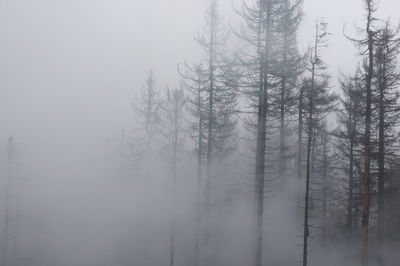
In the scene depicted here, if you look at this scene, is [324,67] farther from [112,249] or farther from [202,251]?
[112,249]

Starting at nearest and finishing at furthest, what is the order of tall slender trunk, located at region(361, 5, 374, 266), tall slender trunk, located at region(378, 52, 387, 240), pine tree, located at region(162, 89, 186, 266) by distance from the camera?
tall slender trunk, located at region(361, 5, 374, 266) < tall slender trunk, located at region(378, 52, 387, 240) < pine tree, located at region(162, 89, 186, 266)

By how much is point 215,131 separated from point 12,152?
75.3 feet

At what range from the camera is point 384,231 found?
62.0 feet

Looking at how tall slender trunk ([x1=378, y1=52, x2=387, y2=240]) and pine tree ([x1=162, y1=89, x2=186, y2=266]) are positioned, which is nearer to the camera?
tall slender trunk ([x1=378, y1=52, x2=387, y2=240])

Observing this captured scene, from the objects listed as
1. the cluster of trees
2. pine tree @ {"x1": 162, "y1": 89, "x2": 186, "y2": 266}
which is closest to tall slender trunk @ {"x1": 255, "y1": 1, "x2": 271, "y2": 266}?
the cluster of trees

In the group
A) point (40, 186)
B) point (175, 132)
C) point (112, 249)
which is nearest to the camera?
point (175, 132)

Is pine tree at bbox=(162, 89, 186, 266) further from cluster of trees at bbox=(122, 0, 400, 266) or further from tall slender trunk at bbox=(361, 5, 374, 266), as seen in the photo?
tall slender trunk at bbox=(361, 5, 374, 266)

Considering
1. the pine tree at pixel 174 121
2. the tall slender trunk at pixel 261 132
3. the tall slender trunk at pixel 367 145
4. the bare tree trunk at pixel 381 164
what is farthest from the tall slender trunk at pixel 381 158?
the pine tree at pixel 174 121

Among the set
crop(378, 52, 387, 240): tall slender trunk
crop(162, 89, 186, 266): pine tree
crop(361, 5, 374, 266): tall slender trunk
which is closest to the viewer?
crop(361, 5, 374, 266): tall slender trunk

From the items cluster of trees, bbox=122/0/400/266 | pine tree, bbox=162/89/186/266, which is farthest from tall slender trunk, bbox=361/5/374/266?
pine tree, bbox=162/89/186/266

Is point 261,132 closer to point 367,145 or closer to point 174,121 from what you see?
point 367,145

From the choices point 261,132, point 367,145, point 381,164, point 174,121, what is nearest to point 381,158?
point 381,164

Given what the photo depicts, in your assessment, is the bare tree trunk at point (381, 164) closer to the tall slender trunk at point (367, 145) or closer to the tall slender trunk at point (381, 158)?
the tall slender trunk at point (381, 158)

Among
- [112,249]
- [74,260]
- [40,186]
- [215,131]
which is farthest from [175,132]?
[40,186]
